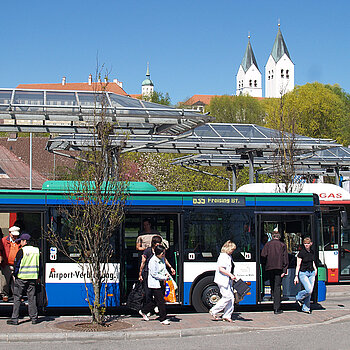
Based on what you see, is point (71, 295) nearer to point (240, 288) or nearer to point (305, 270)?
point (240, 288)

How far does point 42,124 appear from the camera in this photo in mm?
18188

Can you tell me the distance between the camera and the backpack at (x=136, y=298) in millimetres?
12688

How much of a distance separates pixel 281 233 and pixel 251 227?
103cm

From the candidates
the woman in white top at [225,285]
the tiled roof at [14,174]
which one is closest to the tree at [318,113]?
the tiled roof at [14,174]

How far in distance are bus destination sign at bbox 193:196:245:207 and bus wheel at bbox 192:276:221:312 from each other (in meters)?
1.60

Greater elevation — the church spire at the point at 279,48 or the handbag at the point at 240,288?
the church spire at the point at 279,48

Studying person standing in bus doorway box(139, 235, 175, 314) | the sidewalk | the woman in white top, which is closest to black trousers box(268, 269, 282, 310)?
the sidewalk

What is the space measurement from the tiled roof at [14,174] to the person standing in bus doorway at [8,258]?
38.3 m

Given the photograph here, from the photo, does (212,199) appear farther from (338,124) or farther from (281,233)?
(338,124)

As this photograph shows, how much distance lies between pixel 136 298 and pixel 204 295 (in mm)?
1863

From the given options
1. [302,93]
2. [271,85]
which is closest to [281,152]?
[302,93]

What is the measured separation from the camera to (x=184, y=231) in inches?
554

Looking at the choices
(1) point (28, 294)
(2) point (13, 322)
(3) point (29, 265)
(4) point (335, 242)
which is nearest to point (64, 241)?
(3) point (29, 265)

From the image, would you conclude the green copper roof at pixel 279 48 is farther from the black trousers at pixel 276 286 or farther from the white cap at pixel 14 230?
the white cap at pixel 14 230
